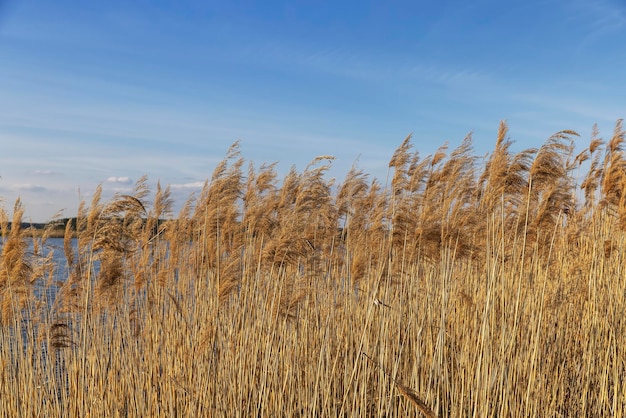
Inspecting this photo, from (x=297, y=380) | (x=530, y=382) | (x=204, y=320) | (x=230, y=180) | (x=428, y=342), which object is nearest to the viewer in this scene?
(x=530, y=382)

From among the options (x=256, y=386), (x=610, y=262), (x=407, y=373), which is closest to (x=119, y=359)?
(x=256, y=386)

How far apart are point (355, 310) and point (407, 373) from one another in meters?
0.88

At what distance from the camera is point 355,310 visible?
4266 mm

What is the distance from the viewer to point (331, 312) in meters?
3.79

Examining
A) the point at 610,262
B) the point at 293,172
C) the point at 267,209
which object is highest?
the point at 293,172

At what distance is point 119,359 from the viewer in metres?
4.25

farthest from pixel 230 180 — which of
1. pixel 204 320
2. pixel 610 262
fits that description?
pixel 610 262

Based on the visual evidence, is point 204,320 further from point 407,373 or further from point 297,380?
point 407,373

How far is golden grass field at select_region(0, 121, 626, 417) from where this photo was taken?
10.7 ft

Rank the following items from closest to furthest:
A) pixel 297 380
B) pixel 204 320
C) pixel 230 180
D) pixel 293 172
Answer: pixel 297 380 < pixel 204 320 < pixel 230 180 < pixel 293 172

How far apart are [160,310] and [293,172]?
178 cm

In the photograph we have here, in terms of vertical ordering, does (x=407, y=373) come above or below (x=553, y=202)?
below

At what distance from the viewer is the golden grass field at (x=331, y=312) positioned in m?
3.26

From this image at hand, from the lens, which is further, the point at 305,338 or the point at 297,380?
the point at 305,338
